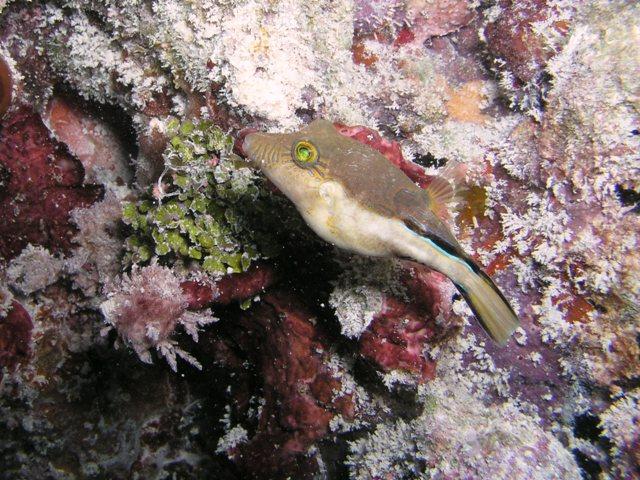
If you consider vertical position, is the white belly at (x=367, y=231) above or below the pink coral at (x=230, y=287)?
above

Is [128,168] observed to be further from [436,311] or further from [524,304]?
[524,304]

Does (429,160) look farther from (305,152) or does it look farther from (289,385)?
(289,385)

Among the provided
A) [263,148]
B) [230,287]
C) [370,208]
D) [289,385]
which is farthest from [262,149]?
[289,385]

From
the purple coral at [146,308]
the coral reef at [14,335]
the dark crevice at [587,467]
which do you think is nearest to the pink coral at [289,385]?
the purple coral at [146,308]

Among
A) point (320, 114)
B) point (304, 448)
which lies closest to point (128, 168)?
point (320, 114)

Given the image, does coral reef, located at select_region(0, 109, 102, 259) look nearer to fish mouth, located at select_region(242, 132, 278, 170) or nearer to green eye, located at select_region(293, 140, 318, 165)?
fish mouth, located at select_region(242, 132, 278, 170)

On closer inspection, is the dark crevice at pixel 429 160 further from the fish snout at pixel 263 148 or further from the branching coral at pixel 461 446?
the branching coral at pixel 461 446
